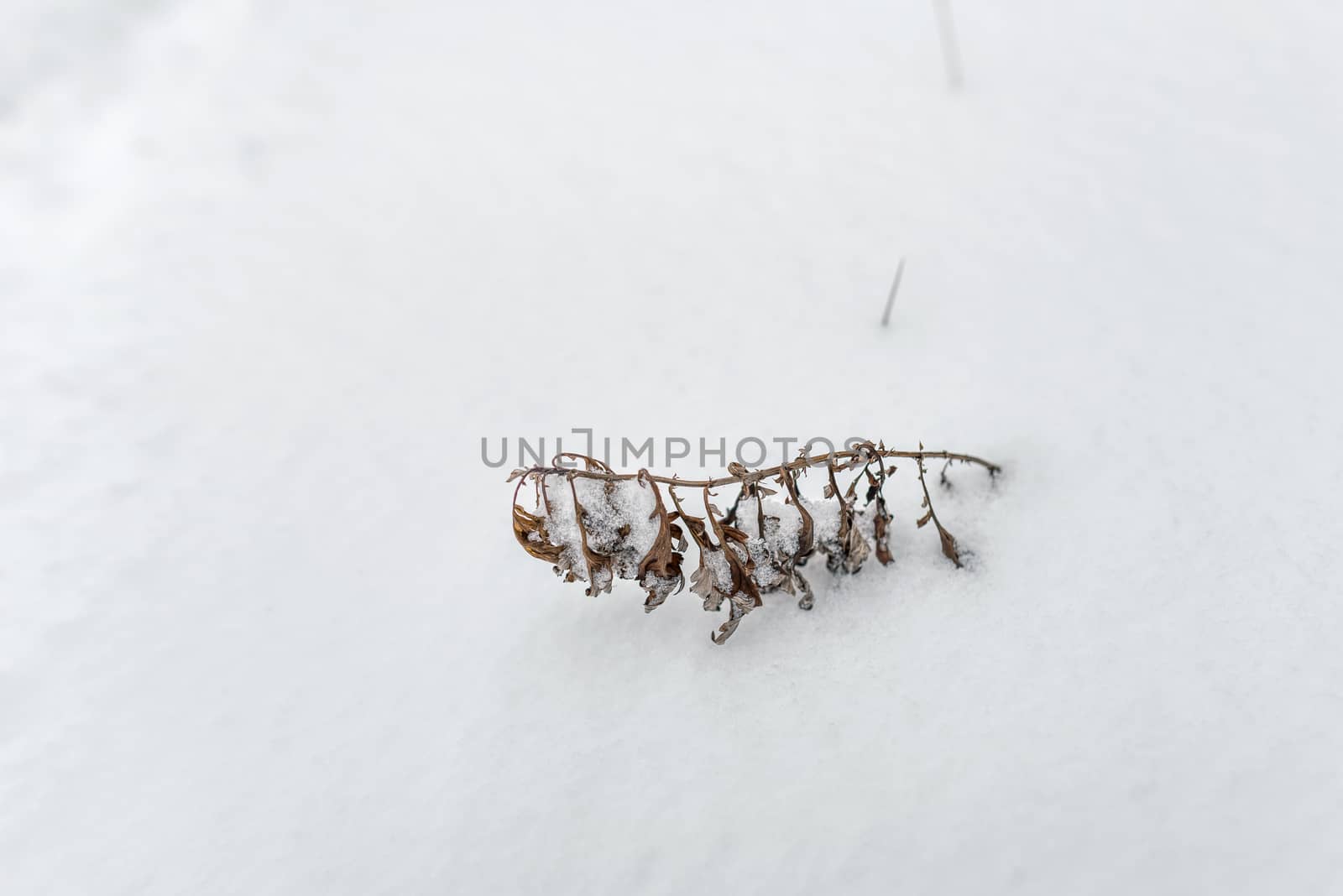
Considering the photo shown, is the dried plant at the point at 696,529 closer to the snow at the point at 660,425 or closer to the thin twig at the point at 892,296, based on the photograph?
the snow at the point at 660,425

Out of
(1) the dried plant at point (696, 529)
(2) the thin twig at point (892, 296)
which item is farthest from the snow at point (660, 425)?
(1) the dried plant at point (696, 529)

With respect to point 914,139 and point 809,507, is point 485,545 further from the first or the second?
point 914,139

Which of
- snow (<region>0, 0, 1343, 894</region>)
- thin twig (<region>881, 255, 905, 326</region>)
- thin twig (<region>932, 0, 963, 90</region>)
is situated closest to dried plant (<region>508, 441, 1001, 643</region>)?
snow (<region>0, 0, 1343, 894</region>)

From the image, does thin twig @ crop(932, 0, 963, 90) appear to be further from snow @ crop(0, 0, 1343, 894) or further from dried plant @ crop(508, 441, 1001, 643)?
dried plant @ crop(508, 441, 1001, 643)

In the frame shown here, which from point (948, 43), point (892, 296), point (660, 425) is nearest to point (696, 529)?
point (660, 425)

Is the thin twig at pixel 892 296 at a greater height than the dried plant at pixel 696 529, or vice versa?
the thin twig at pixel 892 296

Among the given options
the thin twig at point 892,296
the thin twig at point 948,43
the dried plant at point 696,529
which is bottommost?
the dried plant at point 696,529

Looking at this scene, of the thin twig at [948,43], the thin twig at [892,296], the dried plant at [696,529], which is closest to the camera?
the dried plant at [696,529]
